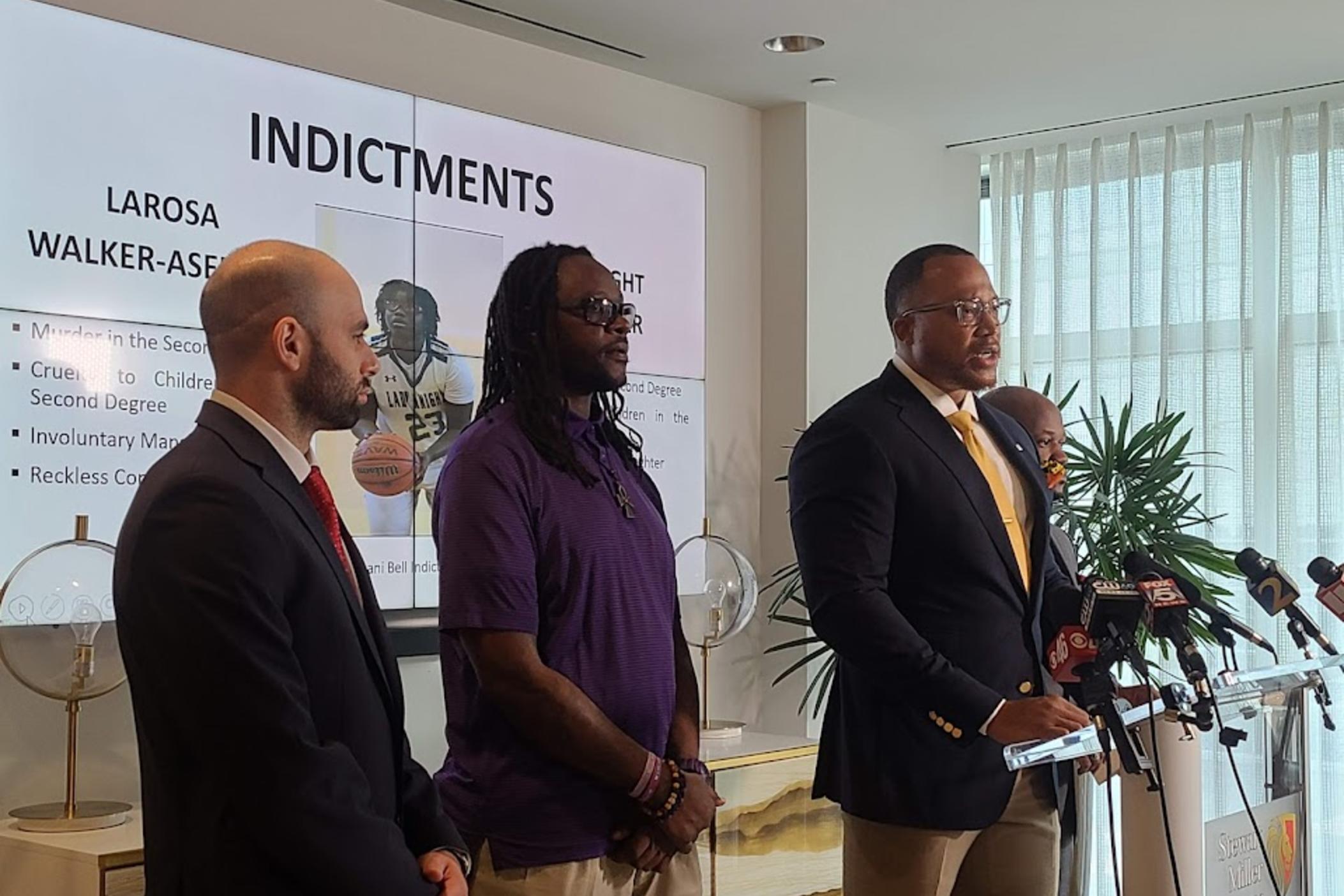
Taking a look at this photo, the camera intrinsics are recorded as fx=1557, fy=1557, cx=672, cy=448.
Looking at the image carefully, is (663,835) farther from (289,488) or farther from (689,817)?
(289,488)

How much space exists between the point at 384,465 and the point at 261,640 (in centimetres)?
227

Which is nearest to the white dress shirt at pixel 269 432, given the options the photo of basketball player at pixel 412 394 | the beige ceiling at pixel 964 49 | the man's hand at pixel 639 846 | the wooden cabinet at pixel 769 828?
the man's hand at pixel 639 846

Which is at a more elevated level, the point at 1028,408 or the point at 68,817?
the point at 1028,408

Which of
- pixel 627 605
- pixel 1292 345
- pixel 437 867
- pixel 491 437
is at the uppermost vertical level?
pixel 1292 345

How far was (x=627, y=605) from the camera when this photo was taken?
2336 millimetres

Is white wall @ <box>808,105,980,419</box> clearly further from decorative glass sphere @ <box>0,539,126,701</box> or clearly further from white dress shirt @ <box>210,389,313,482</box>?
white dress shirt @ <box>210,389,313,482</box>

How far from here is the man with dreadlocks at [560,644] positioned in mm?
2215

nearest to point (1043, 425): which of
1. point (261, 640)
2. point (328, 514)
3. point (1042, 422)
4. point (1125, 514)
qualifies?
point (1042, 422)

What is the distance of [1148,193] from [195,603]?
4.61m

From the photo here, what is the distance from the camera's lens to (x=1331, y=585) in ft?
8.09

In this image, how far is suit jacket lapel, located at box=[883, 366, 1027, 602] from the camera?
2521mm

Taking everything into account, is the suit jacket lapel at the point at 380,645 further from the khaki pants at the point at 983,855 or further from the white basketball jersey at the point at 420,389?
the white basketball jersey at the point at 420,389

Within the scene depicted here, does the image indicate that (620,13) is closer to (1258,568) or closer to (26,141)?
(26,141)

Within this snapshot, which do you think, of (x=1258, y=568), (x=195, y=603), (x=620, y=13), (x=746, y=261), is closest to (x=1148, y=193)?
(x=746, y=261)
